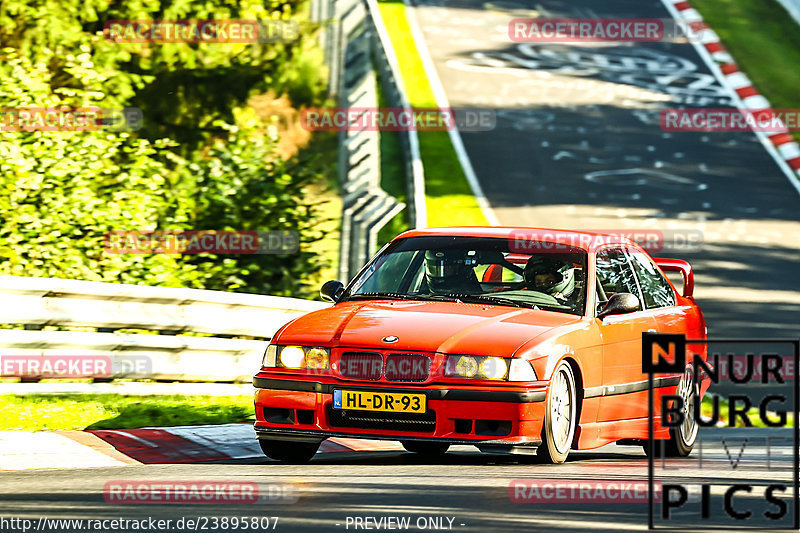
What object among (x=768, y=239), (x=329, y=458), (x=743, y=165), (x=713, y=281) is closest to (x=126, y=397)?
(x=329, y=458)

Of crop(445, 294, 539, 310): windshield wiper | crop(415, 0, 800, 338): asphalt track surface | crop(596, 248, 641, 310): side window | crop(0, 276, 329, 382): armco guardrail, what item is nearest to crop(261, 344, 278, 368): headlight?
crop(445, 294, 539, 310): windshield wiper

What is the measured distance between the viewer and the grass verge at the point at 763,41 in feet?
114

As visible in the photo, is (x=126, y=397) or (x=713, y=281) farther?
(x=713, y=281)

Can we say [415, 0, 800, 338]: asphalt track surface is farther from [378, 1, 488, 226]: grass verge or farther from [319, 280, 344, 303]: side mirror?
[319, 280, 344, 303]: side mirror

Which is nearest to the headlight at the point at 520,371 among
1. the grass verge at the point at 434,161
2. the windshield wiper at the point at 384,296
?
the windshield wiper at the point at 384,296

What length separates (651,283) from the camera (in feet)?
35.9

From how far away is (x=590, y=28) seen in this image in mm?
41156

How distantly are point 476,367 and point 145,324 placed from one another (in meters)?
3.65

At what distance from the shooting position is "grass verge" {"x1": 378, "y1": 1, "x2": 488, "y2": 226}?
87.5 ft

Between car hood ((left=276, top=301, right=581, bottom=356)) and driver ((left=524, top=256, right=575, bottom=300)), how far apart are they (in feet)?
1.14

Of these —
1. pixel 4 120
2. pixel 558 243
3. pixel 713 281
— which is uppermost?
pixel 4 120

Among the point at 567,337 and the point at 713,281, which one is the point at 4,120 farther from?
the point at 713,281

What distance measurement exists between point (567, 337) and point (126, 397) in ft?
12.5

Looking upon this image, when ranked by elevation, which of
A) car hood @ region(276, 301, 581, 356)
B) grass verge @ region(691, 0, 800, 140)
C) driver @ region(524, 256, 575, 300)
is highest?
grass verge @ region(691, 0, 800, 140)
